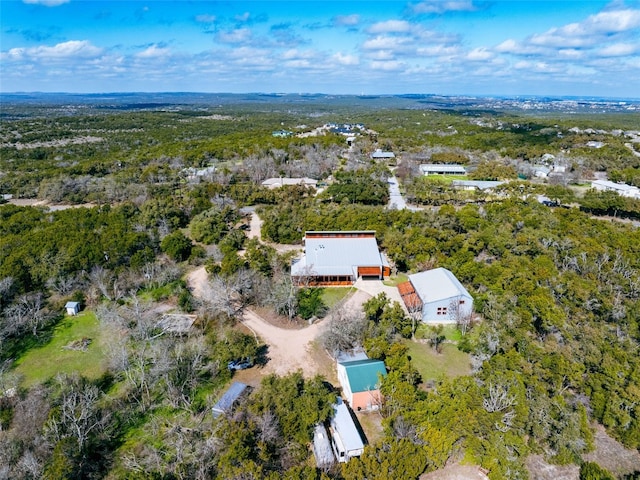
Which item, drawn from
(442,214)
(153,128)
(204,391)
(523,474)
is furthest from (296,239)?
(153,128)

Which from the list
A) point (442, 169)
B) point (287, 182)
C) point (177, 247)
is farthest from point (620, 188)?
point (177, 247)

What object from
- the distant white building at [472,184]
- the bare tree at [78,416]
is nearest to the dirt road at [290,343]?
the bare tree at [78,416]

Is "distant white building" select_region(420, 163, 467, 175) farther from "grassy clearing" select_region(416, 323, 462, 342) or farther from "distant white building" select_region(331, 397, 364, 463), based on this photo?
"distant white building" select_region(331, 397, 364, 463)

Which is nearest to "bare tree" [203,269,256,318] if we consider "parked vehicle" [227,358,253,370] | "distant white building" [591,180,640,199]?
"parked vehicle" [227,358,253,370]

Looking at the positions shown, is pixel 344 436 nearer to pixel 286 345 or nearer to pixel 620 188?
pixel 286 345

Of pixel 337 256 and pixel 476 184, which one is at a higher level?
pixel 476 184

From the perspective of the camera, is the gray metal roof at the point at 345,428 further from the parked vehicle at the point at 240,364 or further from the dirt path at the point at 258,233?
the dirt path at the point at 258,233
